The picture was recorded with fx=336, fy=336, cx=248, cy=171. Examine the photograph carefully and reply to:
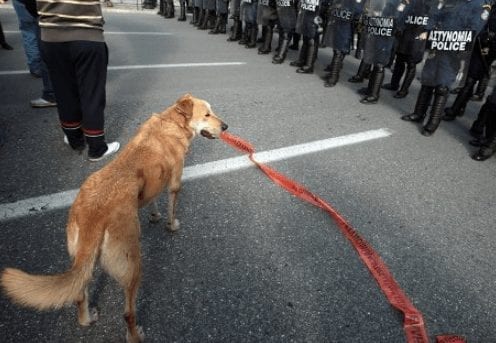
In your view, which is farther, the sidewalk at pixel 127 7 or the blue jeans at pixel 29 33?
the sidewalk at pixel 127 7

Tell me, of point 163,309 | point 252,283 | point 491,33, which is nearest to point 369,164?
point 252,283

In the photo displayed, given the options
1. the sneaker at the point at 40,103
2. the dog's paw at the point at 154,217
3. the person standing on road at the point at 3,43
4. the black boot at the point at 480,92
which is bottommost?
the dog's paw at the point at 154,217

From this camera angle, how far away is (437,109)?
5.06 m

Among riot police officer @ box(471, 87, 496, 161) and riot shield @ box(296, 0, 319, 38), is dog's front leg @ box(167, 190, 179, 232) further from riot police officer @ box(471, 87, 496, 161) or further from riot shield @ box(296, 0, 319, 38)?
riot shield @ box(296, 0, 319, 38)

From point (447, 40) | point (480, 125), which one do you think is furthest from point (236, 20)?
point (480, 125)

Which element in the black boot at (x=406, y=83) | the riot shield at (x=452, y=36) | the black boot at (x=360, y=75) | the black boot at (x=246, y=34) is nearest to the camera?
the riot shield at (x=452, y=36)

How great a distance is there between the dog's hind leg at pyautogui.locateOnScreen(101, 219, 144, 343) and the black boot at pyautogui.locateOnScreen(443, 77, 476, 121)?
5932mm

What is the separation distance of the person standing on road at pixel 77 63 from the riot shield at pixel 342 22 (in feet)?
Result: 16.1

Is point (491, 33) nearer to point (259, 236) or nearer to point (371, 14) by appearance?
point (371, 14)

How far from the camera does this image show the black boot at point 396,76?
7.06 metres

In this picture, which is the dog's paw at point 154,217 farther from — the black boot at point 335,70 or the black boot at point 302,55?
the black boot at point 302,55

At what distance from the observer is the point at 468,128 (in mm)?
5668

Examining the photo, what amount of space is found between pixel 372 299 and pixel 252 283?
2.78ft

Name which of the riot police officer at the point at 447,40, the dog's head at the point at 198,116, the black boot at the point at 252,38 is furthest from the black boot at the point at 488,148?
the black boot at the point at 252,38
